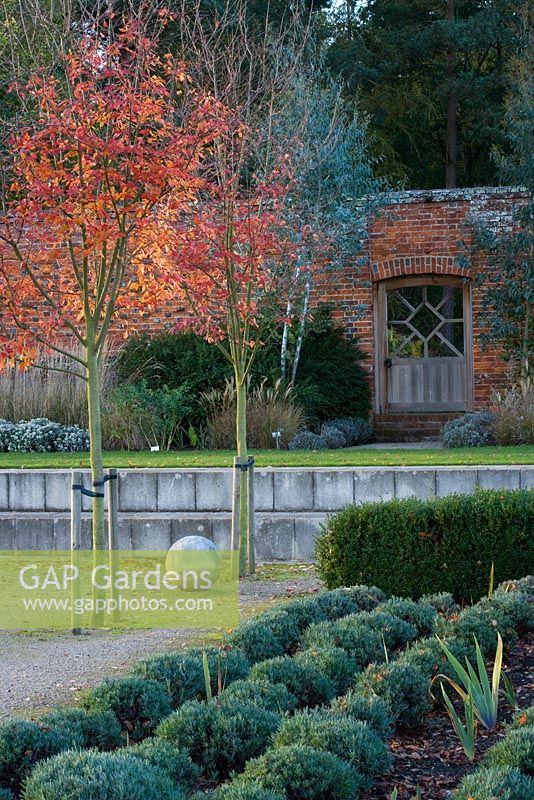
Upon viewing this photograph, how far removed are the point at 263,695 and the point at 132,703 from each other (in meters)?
0.47

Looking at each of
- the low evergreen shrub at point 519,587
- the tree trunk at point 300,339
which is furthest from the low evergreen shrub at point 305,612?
the tree trunk at point 300,339

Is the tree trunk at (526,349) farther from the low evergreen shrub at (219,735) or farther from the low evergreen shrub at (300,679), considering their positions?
the low evergreen shrub at (219,735)

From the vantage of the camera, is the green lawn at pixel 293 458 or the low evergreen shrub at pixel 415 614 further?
the green lawn at pixel 293 458

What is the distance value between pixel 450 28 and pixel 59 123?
16.6 metres

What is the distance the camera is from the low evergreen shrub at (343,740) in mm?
3461

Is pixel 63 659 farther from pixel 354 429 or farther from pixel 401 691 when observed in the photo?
pixel 354 429

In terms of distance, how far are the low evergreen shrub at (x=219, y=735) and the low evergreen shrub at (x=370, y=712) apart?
0.25m

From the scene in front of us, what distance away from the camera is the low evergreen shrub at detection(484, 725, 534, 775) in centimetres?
334

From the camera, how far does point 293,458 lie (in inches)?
405

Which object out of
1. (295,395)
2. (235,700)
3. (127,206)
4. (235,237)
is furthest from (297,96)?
(235,700)

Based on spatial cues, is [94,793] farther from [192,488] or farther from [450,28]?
[450,28]

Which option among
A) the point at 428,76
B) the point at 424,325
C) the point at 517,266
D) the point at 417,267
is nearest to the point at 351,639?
the point at 517,266

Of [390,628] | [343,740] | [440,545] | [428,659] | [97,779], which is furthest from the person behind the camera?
[440,545]

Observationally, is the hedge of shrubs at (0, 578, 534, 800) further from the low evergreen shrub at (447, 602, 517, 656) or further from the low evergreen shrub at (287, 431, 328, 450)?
the low evergreen shrub at (287, 431, 328, 450)
